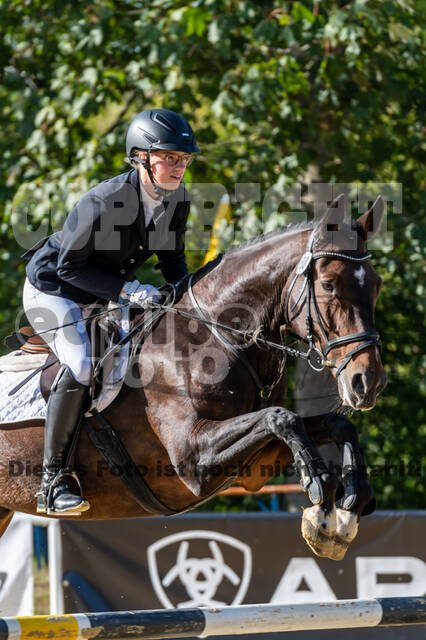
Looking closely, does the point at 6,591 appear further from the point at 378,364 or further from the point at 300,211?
the point at 300,211

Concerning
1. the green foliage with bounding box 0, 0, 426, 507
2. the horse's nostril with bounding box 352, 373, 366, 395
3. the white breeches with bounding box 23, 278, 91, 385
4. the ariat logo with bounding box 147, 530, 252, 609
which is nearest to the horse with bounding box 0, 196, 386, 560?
the horse's nostril with bounding box 352, 373, 366, 395

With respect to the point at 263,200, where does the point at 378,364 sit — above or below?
above

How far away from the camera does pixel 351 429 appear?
404 cm

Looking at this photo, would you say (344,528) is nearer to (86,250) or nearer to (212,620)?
(212,620)

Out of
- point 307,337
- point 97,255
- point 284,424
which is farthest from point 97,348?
point 284,424

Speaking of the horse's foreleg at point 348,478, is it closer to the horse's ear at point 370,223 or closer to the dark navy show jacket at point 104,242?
the horse's ear at point 370,223

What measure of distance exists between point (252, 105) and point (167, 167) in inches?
172

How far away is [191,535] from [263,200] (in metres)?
3.68

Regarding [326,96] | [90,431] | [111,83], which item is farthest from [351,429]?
[111,83]

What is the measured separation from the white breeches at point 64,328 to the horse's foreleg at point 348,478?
A: 1.21 metres

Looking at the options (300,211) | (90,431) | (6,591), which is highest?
(90,431)

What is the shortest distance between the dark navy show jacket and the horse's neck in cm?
46

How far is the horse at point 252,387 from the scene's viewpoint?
387cm

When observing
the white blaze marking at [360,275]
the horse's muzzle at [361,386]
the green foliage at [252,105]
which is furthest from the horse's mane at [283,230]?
the green foliage at [252,105]
